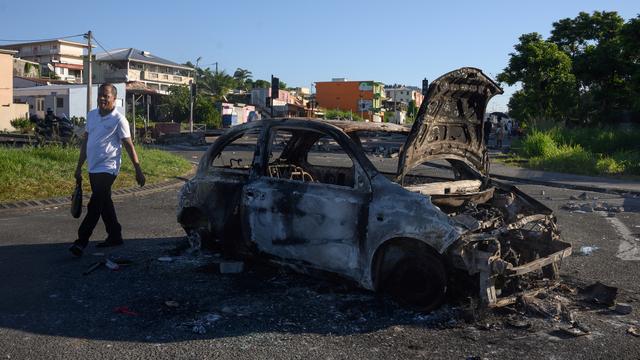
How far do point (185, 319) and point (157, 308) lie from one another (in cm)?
38

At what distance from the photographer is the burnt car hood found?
5.36 metres

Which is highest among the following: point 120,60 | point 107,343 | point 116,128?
point 120,60

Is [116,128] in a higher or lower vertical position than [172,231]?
higher

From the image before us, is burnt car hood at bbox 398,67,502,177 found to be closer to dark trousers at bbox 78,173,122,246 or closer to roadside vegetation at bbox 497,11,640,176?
dark trousers at bbox 78,173,122,246

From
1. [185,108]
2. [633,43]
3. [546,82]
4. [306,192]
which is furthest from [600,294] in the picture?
[185,108]

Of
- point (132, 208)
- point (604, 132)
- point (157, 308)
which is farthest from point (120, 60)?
point (157, 308)

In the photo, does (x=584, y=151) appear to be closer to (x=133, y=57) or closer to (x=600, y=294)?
(x=600, y=294)

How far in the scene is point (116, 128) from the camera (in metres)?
6.62

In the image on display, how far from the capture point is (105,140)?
655cm

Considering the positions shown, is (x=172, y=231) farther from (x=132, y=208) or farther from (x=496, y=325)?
(x=496, y=325)

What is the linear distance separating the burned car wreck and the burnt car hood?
1 centimetres

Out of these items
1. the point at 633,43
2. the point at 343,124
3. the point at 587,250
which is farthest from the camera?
the point at 633,43

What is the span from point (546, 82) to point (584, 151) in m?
11.9

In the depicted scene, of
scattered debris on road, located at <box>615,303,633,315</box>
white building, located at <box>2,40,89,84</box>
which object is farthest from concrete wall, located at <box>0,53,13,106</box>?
white building, located at <box>2,40,89,84</box>
